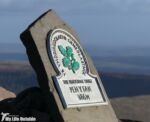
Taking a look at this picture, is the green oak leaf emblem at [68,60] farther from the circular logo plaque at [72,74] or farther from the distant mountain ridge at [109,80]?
the distant mountain ridge at [109,80]

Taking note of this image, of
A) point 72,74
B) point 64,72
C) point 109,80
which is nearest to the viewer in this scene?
point 64,72

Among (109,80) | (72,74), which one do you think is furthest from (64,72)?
(109,80)

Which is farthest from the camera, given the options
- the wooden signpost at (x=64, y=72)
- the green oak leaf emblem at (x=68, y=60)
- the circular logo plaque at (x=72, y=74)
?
the green oak leaf emblem at (x=68, y=60)

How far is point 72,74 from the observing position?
388 inches

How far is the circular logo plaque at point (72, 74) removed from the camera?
9.62 metres

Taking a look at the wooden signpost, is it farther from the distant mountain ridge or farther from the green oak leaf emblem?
the distant mountain ridge

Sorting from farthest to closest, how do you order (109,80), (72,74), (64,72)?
1. (109,80)
2. (72,74)
3. (64,72)

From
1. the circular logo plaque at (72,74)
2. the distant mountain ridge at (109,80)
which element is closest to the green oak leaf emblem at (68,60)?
the circular logo plaque at (72,74)

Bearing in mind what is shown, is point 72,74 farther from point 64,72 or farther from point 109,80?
point 109,80

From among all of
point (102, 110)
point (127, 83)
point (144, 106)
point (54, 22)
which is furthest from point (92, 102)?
point (127, 83)

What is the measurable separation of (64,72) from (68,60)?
0.20 meters

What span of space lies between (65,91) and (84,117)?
1.37 feet

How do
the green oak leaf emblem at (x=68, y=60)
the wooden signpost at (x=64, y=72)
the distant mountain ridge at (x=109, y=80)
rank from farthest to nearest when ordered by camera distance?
1. the distant mountain ridge at (x=109, y=80)
2. the green oak leaf emblem at (x=68, y=60)
3. the wooden signpost at (x=64, y=72)

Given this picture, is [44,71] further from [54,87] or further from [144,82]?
[144,82]
